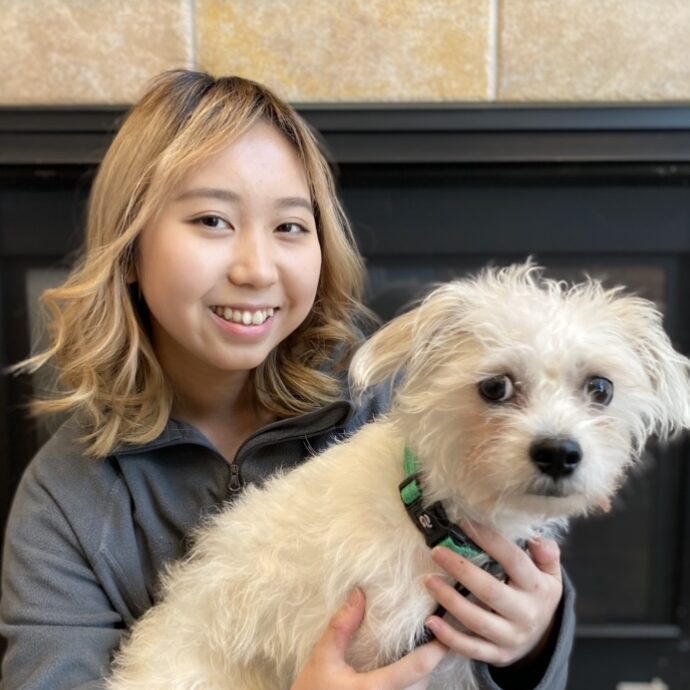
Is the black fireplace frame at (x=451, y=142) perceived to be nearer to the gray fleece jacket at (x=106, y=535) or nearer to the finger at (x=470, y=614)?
the gray fleece jacket at (x=106, y=535)

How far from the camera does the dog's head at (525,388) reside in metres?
0.79

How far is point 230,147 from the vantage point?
108 cm

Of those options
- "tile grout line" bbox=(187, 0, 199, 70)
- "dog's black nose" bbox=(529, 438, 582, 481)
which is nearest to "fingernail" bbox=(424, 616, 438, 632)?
"dog's black nose" bbox=(529, 438, 582, 481)

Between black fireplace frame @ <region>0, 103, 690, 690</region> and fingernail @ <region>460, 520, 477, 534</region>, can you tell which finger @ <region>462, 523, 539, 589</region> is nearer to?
fingernail @ <region>460, 520, 477, 534</region>

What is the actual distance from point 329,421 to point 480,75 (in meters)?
0.75

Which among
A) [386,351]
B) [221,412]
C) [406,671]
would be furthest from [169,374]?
[406,671]

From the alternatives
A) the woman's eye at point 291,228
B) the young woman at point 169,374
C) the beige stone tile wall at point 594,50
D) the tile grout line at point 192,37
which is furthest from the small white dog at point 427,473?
the tile grout line at point 192,37

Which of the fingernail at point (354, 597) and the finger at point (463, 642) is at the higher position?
the fingernail at point (354, 597)

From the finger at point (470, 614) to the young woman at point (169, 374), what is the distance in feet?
0.16

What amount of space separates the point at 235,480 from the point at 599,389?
1.91 feet

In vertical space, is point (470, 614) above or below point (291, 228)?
below

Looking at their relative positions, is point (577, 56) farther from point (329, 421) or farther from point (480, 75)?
point (329, 421)

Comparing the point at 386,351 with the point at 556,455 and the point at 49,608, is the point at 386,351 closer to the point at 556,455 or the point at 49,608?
the point at 556,455

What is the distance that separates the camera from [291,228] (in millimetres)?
1140
